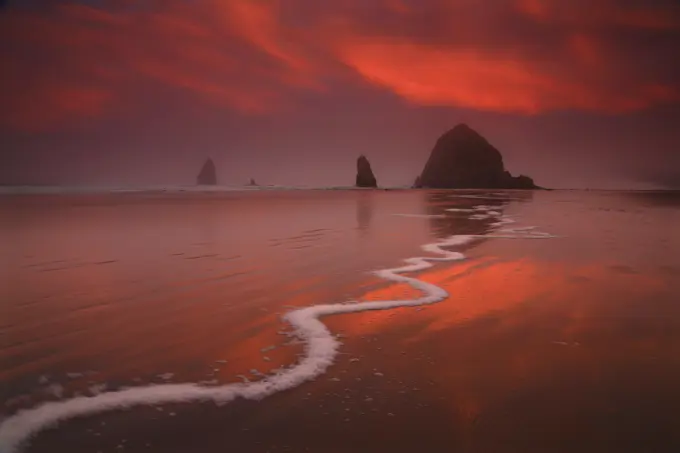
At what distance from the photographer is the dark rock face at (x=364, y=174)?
171 m

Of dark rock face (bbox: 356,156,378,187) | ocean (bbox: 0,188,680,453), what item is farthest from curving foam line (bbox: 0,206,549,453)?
dark rock face (bbox: 356,156,378,187)

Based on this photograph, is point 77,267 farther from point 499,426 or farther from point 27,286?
point 499,426

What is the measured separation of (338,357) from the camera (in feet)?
13.1

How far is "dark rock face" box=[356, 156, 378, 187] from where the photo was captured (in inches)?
6747

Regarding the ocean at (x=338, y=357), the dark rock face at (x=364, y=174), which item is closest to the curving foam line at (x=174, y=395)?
the ocean at (x=338, y=357)

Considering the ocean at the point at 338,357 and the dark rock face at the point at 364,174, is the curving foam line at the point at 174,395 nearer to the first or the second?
the ocean at the point at 338,357

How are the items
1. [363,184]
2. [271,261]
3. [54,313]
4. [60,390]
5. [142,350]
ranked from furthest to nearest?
1. [363,184]
2. [271,261]
3. [54,313]
4. [142,350]
5. [60,390]

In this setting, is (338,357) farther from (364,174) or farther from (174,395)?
(364,174)

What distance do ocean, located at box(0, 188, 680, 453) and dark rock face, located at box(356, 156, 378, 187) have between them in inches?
6431

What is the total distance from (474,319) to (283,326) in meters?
2.08

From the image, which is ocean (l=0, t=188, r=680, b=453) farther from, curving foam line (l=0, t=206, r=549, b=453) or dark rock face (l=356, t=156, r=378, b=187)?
dark rock face (l=356, t=156, r=378, b=187)

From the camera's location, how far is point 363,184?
17138cm

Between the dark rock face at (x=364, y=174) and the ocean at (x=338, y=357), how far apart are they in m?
163

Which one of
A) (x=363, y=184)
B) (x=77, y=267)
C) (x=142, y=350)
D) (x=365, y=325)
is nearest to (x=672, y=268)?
(x=365, y=325)
